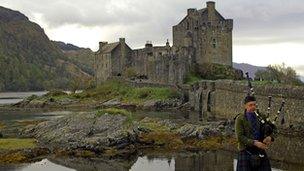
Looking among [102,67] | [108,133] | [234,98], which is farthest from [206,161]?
[102,67]

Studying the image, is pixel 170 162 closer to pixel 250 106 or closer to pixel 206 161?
pixel 206 161

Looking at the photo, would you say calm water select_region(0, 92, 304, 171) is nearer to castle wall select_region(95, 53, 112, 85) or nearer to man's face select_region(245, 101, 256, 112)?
man's face select_region(245, 101, 256, 112)

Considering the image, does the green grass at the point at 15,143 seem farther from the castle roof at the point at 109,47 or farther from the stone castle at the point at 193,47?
the castle roof at the point at 109,47

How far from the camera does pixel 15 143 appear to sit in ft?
150

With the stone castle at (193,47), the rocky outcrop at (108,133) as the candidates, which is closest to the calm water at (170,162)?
the rocky outcrop at (108,133)

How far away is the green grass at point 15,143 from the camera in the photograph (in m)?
43.4

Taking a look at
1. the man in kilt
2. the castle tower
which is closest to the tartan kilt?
the man in kilt

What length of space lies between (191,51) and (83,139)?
51.7 m

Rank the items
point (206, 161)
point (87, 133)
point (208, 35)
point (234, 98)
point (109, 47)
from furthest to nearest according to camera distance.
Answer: point (109, 47) → point (208, 35) → point (234, 98) → point (87, 133) → point (206, 161)

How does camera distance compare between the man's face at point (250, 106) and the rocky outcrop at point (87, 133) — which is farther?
the rocky outcrop at point (87, 133)

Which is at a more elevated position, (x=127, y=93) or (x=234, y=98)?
(x=234, y=98)

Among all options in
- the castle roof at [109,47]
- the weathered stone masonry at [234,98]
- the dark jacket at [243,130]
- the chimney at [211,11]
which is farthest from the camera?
the castle roof at [109,47]

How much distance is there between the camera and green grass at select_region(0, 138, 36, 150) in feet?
142

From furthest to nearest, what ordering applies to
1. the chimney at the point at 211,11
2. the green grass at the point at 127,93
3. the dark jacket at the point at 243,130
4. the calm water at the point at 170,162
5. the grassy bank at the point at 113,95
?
the chimney at the point at 211,11 → the grassy bank at the point at 113,95 → the green grass at the point at 127,93 → the calm water at the point at 170,162 → the dark jacket at the point at 243,130
